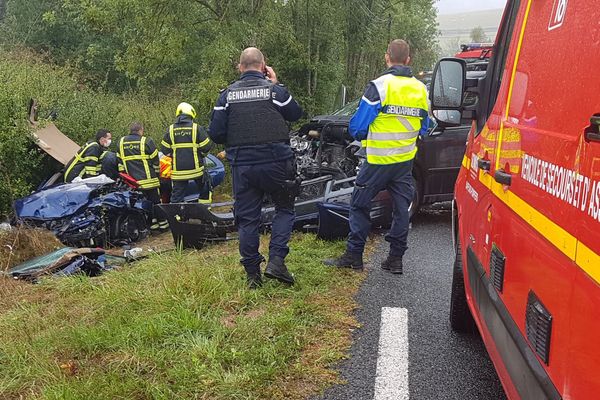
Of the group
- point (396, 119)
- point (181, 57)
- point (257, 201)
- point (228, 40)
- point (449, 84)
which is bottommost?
point (257, 201)

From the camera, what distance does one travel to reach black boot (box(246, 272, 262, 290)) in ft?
13.7

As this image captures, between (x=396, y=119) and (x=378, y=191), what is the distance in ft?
2.06

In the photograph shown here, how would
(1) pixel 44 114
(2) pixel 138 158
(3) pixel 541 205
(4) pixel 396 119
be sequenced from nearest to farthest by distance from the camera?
(3) pixel 541 205 → (4) pixel 396 119 → (2) pixel 138 158 → (1) pixel 44 114

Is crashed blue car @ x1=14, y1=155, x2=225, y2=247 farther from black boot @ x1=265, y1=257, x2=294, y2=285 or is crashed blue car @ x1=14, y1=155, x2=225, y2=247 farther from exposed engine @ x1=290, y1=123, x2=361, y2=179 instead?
black boot @ x1=265, y1=257, x2=294, y2=285

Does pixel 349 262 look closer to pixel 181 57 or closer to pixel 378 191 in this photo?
pixel 378 191

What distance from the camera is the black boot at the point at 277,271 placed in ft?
13.8

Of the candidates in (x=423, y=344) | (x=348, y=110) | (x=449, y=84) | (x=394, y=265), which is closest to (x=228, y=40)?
(x=348, y=110)

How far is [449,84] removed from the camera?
3.08 m

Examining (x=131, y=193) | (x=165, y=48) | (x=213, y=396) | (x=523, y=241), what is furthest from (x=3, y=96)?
(x=523, y=241)

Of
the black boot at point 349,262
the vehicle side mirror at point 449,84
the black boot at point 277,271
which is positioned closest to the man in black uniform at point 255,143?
the black boot at point 277,271

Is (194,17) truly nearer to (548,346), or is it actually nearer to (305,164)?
(305,164)

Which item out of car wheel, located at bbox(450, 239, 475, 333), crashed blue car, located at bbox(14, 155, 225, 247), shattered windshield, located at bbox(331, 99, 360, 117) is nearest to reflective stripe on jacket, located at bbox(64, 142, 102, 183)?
crashed blue car, located at bbox(14, 155, 225, 247)

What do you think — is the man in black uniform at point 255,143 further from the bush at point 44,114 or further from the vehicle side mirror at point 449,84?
the bush at point 44,114

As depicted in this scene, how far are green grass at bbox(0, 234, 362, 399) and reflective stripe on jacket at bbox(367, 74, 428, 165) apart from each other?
112cm
